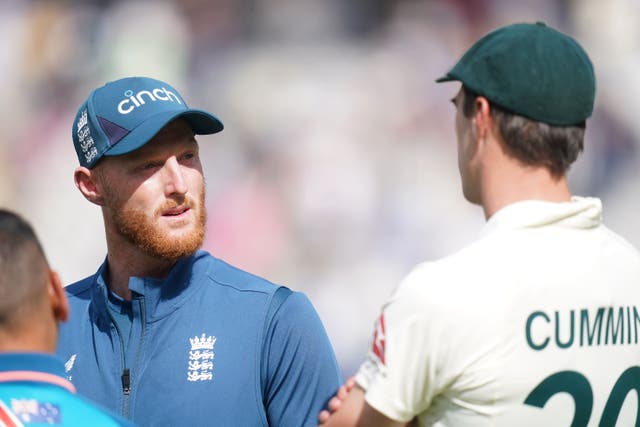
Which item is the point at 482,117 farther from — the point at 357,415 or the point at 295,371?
the point at 295,371

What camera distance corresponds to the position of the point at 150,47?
23.6ft

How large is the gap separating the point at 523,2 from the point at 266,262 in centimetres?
259

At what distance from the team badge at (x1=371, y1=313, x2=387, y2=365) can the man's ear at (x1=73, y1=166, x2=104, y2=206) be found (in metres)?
1.28

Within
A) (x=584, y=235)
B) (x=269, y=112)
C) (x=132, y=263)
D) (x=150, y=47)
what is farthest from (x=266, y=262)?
(x=584, y=235)

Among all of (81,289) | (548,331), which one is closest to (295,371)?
(81,289)

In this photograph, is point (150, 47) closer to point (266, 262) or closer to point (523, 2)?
point (266, 262)

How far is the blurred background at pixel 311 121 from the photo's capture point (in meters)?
6.84

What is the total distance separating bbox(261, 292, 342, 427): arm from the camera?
9.05 ft

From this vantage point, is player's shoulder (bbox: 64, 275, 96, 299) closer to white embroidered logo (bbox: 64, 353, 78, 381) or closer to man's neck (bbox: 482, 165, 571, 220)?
white embroidered logo (bbox: 64, 353, 78, 381)

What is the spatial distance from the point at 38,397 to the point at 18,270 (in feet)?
0.82

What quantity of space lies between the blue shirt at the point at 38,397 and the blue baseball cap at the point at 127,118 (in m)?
1.12

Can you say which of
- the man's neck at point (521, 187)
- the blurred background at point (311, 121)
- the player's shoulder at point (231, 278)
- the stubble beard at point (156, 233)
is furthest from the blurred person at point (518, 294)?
the blurred background at point (311, 121)

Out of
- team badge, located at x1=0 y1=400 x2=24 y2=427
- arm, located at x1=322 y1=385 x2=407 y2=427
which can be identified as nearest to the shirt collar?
arm, located at x1=322 y1=385 x2=407 y2=427

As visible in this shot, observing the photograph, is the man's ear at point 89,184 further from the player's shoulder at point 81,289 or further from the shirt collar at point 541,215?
the shirt collar at point 541,215
